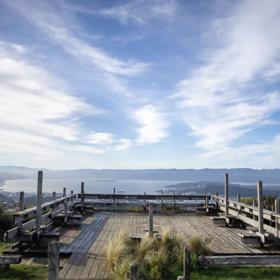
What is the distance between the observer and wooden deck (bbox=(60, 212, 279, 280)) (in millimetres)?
7375

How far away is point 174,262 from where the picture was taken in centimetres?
739

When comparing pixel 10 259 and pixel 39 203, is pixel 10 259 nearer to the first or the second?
pixel 10 259

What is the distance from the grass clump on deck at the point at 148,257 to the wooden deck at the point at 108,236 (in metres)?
0.40

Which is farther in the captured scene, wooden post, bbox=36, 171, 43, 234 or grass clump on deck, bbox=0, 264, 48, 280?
wooden post, bbox=36, 171, 43, 234

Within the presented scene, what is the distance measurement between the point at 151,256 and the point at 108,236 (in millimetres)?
3934

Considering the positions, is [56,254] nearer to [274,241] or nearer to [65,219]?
[274,241]

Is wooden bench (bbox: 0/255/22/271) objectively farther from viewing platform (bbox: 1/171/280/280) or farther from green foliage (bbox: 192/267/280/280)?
green foliage (bbox: 192/267/280/280)

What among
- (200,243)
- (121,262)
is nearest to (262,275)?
(200,243)

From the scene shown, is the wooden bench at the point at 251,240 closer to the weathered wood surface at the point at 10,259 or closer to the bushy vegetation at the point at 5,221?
the weathered wood surface at the point at 10,259

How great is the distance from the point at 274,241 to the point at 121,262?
4.80 metres

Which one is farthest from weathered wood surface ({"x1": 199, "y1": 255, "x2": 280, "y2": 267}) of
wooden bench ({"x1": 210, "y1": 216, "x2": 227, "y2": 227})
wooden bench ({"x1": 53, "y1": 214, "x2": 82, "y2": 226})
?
wooden bench ({"x1": 53, "y1": 214, "x2": 82, "y2": 226})

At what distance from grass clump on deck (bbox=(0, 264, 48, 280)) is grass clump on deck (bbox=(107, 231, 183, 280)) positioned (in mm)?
1406

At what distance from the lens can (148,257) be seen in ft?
23.4

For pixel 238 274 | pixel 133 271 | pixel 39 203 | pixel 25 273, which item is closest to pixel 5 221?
pixel 39 203
